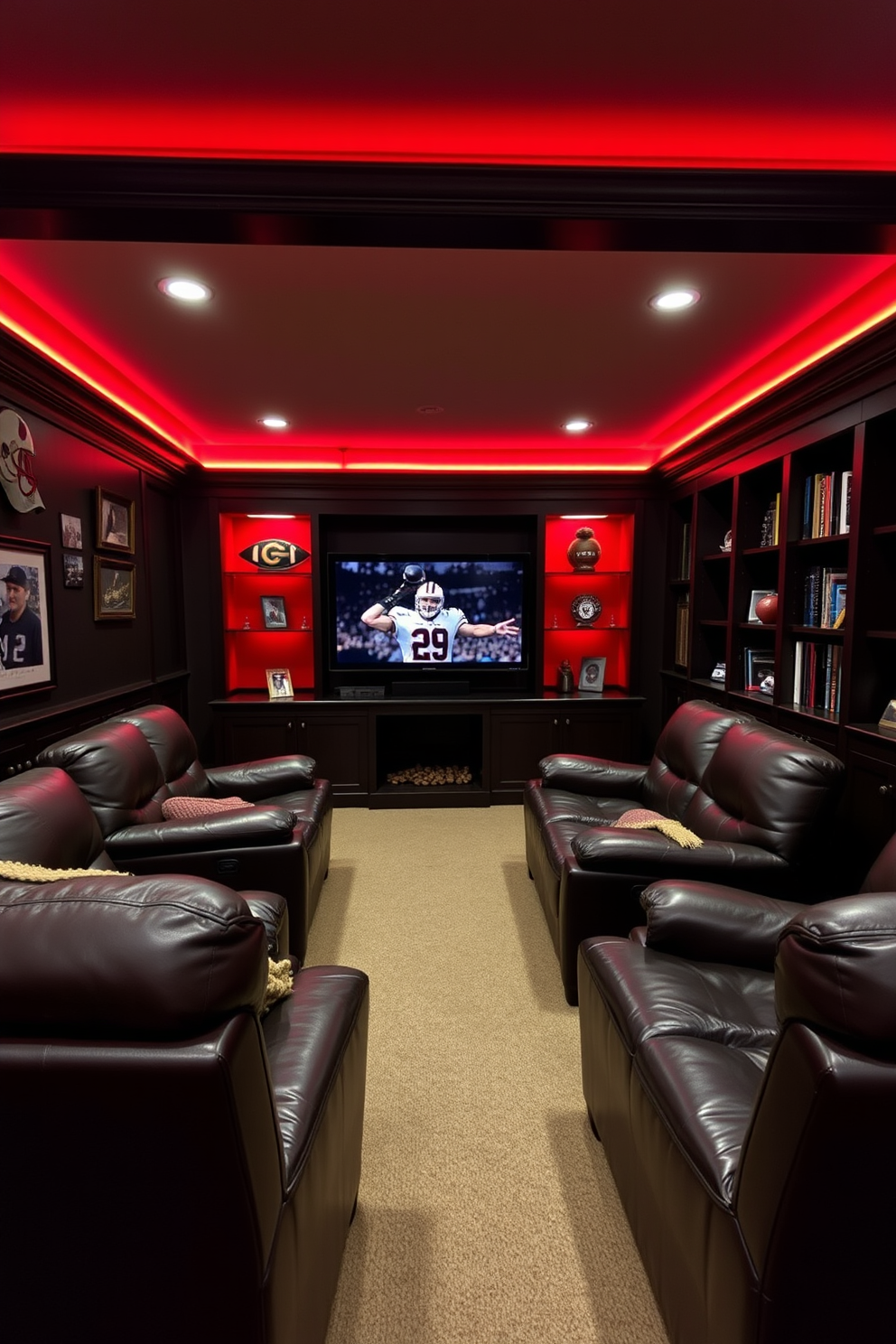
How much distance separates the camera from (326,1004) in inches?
53.8

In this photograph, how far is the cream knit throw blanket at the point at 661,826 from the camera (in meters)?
2.25

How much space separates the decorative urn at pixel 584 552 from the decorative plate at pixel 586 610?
21 centimetres

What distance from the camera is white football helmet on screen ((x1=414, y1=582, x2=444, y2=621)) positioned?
484 centimetres

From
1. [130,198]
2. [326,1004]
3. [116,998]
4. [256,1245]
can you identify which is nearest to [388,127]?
[130,198]

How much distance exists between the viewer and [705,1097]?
117cm

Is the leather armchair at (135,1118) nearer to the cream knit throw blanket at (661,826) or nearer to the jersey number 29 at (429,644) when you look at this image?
the cream knit throw blanket at (661,826)

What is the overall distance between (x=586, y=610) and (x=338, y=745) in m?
2.06

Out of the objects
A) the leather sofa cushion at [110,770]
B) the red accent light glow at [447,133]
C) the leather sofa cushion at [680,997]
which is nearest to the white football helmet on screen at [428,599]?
the leather sofa cushion at [110,770]

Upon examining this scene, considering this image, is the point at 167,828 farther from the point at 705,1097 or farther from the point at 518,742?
the point at 518,742

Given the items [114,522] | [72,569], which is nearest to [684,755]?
[72,569]

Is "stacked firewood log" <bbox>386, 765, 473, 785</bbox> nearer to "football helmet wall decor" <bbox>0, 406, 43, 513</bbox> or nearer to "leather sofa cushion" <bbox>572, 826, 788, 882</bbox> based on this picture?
"leather sofa cushion" <bbox>572, 826, 788, 882</bbox>

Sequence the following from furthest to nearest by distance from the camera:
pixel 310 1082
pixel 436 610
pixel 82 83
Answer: pixel 436 610, pixel 82 83, pixel 310 1082

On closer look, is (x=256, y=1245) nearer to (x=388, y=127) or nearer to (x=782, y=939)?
(x=782, y=939)

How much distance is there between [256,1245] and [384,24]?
2.07 m
